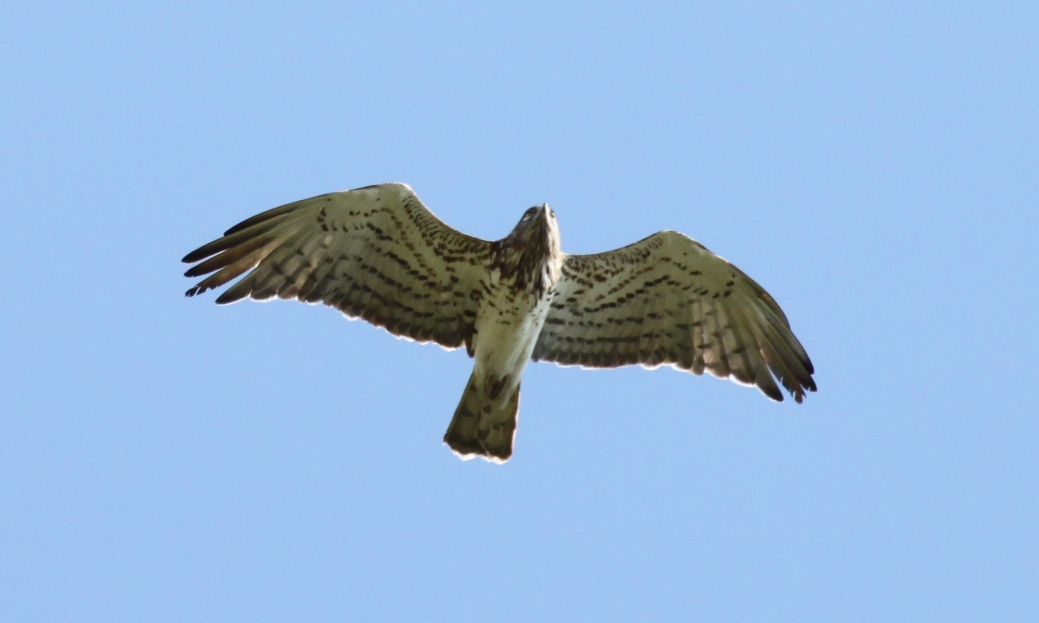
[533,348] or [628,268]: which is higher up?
[628,268]

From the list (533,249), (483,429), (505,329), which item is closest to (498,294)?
(505,329)

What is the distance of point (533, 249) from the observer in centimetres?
1227

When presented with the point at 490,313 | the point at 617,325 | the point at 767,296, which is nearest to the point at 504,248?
the point at 490,313

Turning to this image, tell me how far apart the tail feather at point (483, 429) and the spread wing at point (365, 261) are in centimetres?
59

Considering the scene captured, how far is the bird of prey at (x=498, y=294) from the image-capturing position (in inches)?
498

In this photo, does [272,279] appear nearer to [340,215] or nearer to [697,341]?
[340,215]

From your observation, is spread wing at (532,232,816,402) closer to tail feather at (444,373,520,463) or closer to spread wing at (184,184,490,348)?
tail feather at (444,373,520,463)

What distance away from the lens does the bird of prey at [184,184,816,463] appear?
1266cm

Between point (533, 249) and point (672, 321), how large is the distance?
1.70 metres

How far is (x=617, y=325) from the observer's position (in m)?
13.2

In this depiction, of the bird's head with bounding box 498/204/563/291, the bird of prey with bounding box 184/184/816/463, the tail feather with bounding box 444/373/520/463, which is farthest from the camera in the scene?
the tail feather with bounding box 444/373/520/463

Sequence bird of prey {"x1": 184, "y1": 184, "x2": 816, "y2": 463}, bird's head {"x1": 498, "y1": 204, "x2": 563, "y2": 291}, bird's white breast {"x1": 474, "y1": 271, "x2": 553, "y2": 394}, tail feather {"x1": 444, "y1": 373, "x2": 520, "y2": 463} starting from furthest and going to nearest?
tail feather {"x1": 444, "y1": 373, "x2": 520, "y2": 463}, bird of prey {"x1": 184, "y1": 184, "x2": 816, "y2": 463}, bird's white breast {"x1": 474, "y1": 271, "x2": 553, "y2": 394}, bird's head {"x1": 498, "y1": 204, "x2": 563, "y2": 291}

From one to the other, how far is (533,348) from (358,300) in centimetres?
162

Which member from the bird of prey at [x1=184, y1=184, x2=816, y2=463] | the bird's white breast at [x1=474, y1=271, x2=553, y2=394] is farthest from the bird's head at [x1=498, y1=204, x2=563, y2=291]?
the bird's white breast at [x1=474, y1=271, x2=553, y2=394]
